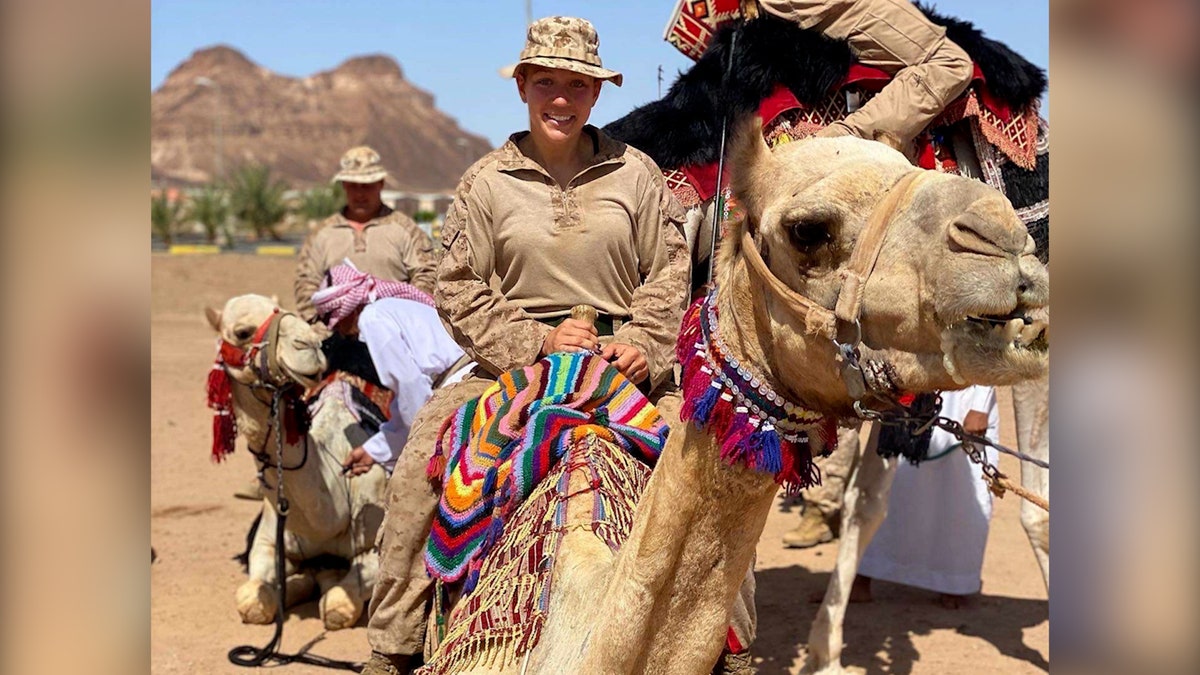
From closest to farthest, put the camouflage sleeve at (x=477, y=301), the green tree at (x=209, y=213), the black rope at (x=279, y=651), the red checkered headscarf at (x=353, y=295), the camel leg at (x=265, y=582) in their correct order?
the camouflage sleeve at (x=477, y=301), the black rope at (x=279, y=651), the camel leg at (x=265, y=582), the red checkered headscarf at (x=353, y=295), the green tree at (x=209, y=213)

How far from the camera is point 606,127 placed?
5.86 meters

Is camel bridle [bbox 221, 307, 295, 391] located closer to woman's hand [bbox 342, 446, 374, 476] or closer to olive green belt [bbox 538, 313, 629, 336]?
woman's hand [bbox 342, 446, 374, 476]

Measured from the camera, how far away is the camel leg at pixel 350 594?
678 centimetres

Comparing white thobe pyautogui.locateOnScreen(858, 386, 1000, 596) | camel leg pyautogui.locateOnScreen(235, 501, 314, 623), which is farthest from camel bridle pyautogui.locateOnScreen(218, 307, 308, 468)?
white thobe pyautogui.locateOnScreen(858, 386, 1000, 596)

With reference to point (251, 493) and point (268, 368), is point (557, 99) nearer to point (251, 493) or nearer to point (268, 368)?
point (268, 368)

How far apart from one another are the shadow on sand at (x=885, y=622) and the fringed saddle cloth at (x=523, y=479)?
10.3 ft

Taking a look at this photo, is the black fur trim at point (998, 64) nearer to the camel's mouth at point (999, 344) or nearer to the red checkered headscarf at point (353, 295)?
the red checkered headscarf at point (353, 295)

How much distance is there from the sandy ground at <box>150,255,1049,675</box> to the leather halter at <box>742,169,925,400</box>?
2946mm

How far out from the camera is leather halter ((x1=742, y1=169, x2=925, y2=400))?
81.4 inches

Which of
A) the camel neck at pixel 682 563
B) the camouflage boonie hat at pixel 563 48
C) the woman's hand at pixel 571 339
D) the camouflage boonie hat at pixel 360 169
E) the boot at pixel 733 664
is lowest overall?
the boot at pixel 733 664

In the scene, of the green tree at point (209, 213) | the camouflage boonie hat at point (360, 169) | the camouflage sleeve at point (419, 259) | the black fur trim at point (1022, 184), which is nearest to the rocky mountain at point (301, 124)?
the green tree at point (209, 213)
